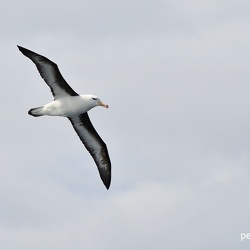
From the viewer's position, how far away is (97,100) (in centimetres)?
4256

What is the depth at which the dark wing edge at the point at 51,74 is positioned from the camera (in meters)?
40.2

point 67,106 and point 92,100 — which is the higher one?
point 92,100

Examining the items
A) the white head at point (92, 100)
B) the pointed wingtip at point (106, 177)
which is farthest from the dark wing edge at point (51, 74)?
the pointed wingtip at point (106, 177)

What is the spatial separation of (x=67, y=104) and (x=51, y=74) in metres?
1.56

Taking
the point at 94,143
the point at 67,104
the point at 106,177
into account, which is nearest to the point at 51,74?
the point at 67,104

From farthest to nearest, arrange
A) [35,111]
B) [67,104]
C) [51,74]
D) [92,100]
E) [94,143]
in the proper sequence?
[94,143], [92,100], [67,104], [35,111], [51,74]

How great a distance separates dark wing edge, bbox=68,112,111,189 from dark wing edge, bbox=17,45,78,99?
2.47 metres

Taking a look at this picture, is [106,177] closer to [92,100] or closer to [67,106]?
[92,100]

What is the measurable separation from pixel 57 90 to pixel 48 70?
125cm

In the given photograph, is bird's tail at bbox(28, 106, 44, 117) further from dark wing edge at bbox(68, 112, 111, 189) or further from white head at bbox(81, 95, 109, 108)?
dark wing edge at bbox(68, 112, 111, 189)

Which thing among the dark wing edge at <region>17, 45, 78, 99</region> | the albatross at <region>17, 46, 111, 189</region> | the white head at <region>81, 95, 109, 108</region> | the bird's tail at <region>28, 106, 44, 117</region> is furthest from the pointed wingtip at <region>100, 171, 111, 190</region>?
the bird's tail at <region>28, 106, 44, 117</region>

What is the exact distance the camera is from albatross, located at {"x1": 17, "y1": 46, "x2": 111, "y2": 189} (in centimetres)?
4075

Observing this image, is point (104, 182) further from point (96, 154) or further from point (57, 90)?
point (57, 90)

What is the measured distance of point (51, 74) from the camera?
135ft
